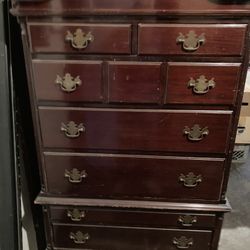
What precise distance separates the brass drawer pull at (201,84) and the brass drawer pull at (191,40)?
100 millimetres

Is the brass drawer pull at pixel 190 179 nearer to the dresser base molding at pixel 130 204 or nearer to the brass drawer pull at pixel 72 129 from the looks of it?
the dresser base molding at pixel 130 204

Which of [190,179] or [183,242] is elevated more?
[190,179]

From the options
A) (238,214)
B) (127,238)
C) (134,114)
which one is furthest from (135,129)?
(238,214)

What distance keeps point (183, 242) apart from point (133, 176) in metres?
0.35

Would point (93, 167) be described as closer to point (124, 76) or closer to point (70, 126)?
point (70, 126)

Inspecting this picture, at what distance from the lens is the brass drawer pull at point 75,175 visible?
4.33 ft

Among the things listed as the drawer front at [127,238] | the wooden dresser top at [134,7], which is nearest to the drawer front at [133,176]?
the drawer front at [127,238]

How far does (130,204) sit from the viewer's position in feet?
4.45

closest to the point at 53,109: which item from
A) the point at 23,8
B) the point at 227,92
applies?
the point at 23,8

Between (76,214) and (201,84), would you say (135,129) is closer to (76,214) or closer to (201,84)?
(201,84)

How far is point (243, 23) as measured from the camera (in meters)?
1.05

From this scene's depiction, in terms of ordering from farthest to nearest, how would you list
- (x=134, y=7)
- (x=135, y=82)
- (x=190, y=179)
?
1. (x=190, y=179)
2. (x=135, y=82)
3. (x=134, y=7)

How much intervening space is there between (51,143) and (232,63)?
0.66 meters

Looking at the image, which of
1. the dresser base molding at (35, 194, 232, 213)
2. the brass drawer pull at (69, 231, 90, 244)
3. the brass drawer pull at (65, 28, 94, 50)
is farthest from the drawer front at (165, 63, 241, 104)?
the brass drawer pull at (69, 231, 90, 244)
